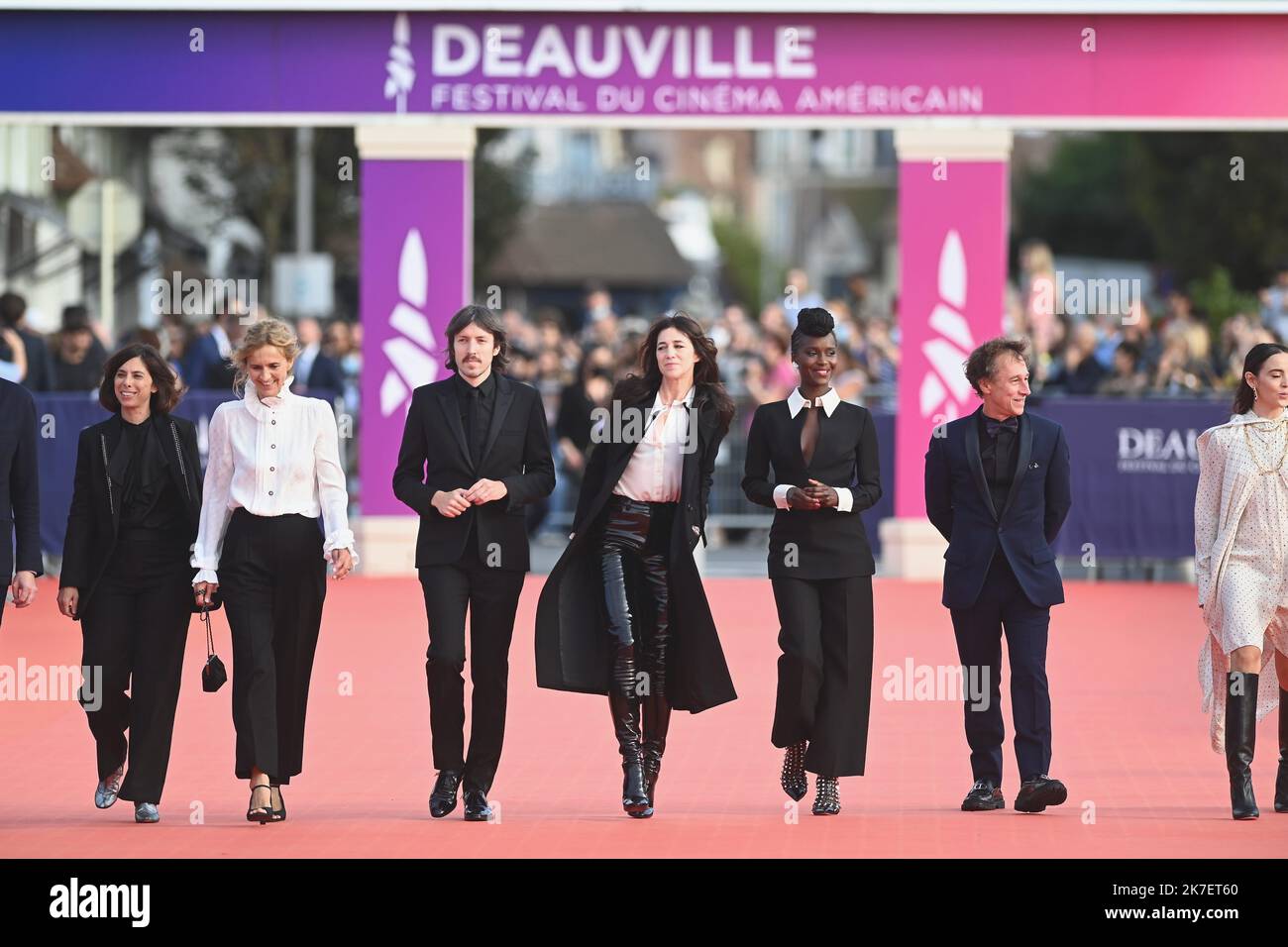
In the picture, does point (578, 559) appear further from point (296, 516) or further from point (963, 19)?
point (963, 19)

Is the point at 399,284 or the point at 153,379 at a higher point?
the point at 399,284

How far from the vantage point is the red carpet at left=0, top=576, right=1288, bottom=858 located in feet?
27.1

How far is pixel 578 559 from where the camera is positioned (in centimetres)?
916

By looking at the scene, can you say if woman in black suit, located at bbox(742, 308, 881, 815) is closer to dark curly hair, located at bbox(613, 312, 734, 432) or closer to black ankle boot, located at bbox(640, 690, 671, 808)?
dark curly hair, located at bbox(613, 312, 734, 432)

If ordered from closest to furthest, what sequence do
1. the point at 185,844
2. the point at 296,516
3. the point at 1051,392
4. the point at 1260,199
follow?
the point at 185,844 < the point at 296,516 < the point at 1051,392 < the point at 1260,199

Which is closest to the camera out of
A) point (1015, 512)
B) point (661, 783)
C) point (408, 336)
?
point (1015, 512)

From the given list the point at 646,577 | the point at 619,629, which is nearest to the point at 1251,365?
the point at 646,577

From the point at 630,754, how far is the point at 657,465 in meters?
1.16

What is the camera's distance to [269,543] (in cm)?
875

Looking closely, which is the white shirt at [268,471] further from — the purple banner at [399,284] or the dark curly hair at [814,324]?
the purple banner at [399,284]

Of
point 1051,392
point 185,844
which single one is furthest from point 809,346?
point 1051,392

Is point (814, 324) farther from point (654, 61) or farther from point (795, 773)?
point (654, 61)

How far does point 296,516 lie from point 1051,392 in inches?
535

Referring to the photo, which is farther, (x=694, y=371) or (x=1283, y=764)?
(x=694, y=371)
